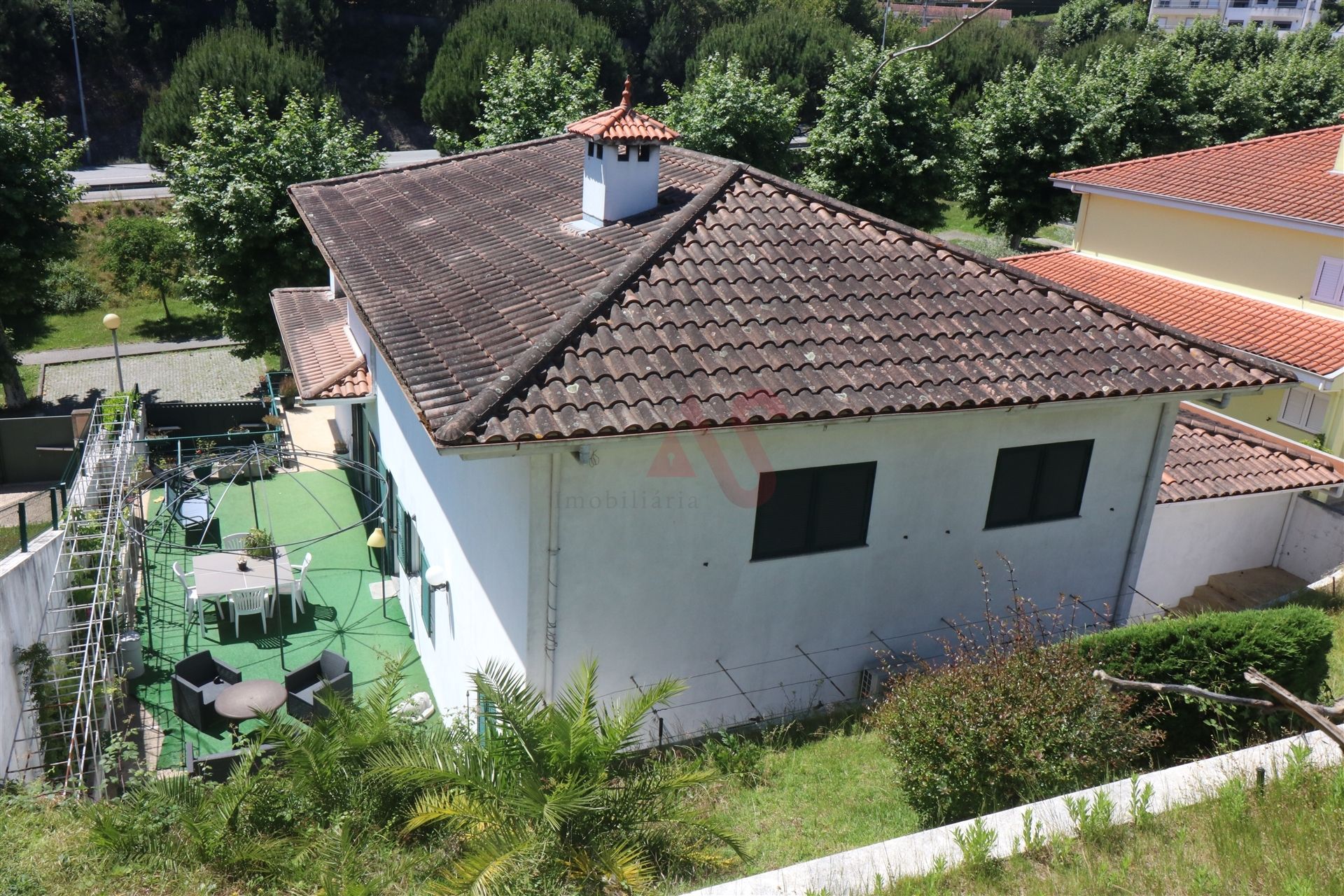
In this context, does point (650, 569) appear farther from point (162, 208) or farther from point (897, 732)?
point (162, 208)

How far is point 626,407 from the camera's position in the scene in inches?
341

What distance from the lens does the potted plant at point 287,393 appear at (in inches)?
1008

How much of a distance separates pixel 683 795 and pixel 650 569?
2237 millimetres

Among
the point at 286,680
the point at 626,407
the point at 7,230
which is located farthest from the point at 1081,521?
the point at 7,230

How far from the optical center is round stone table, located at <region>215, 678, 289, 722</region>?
41.4 feet

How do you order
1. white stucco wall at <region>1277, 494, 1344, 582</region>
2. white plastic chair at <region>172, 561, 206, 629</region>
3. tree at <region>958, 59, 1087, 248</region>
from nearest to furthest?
1. white plastic chair at <region>172, 561, 206, 629</region>
2. white stucco wall at <region>1277, 494, 1344, 582</region>
3. tree at <region>958, 59, 1087, 248</region>

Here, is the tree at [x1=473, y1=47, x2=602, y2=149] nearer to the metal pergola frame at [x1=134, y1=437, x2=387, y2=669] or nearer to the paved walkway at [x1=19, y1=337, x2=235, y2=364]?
the metal pergola frame at [x1=134, y1=437, x2=387, y2=669]

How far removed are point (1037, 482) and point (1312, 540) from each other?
8375 mm

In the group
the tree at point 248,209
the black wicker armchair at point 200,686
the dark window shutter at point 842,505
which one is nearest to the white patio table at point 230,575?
the black wicker armchair at point 200,686

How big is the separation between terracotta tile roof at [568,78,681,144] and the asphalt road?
3275 cm

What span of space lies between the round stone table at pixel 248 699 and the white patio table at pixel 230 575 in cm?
214

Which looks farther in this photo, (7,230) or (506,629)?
(7,230)

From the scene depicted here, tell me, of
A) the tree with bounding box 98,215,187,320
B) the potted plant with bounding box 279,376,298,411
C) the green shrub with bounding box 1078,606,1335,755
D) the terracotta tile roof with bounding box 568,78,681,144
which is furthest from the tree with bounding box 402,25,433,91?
the green shrub with bounding box 1078,606,1335,755

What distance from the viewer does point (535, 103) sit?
101 feet
